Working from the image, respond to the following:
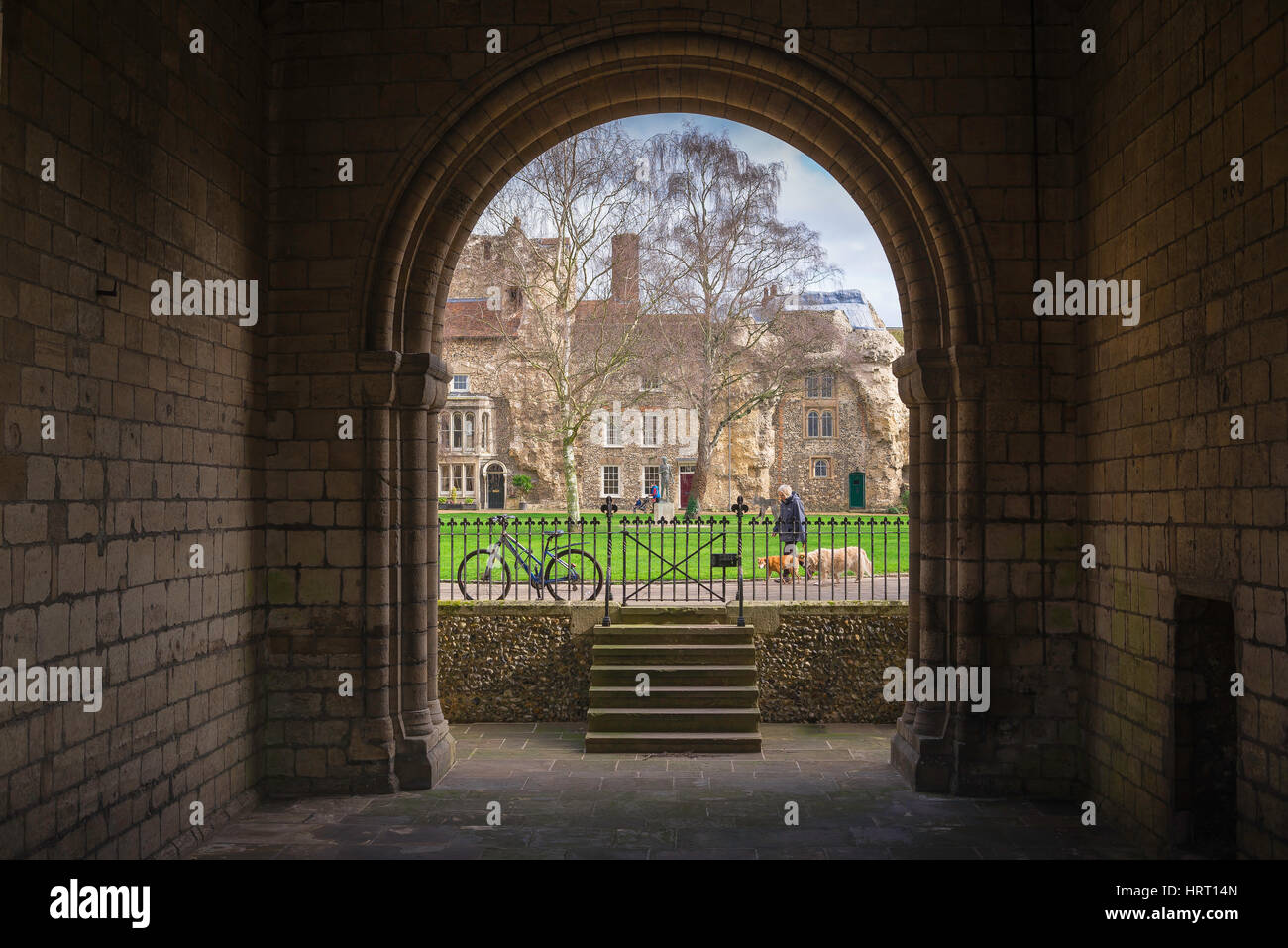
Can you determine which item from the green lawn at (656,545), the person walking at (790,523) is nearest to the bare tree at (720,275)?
the green lawn at (656,545)

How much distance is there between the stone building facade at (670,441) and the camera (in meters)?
33.3

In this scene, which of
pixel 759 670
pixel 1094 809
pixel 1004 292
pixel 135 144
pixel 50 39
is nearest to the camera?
pixel 50 39

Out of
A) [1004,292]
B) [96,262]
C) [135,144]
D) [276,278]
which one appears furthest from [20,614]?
[1004,292]

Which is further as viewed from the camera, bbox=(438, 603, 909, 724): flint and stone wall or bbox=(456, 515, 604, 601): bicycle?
bbox=(456, 515, 604, 601): bicycle

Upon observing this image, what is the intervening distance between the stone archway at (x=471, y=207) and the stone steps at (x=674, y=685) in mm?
1391

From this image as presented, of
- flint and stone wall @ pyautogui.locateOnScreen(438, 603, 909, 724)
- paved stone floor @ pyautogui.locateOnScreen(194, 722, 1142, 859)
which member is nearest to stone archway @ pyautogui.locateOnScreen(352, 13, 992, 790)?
paved stone floor @ pyautogui.locateOnScreen(194, 722, 1142, 859)

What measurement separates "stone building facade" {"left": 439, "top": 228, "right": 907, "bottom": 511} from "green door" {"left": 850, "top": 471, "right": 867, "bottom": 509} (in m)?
0.03

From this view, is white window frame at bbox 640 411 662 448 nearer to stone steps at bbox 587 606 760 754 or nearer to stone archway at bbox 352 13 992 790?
stone steps at bbox 587 606 760 754

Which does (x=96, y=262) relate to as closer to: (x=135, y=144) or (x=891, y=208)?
(x=135, y=144)

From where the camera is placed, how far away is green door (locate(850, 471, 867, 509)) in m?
33.8

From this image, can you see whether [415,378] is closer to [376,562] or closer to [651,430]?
[376,562]

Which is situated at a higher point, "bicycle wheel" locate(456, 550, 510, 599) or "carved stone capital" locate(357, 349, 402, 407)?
"carved stone capital" locate(357, 349, 402, 407)

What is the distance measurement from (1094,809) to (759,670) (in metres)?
3.07

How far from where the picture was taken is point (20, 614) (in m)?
3.93
